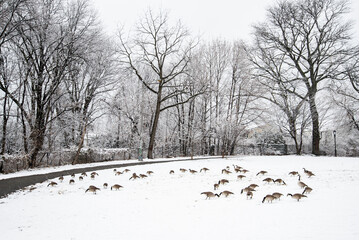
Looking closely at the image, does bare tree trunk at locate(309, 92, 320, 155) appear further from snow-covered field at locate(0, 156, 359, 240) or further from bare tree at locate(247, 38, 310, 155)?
snow-covered field at locate(0, 156, 359, 240)

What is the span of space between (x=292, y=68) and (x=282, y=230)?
2440 cm

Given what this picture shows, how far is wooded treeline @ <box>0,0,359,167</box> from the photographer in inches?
639

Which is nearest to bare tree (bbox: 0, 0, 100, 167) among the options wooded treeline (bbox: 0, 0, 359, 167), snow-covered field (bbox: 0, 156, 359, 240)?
wooded treeline (bbox: 0, 0, 359, 167)

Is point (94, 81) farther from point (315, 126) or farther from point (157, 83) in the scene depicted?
point (315, 126)

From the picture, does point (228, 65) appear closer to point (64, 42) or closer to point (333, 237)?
point (64, 42)

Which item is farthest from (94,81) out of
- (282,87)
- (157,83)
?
(282,87)

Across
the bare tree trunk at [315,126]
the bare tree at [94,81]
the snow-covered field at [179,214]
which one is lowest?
the snow-covered field at [179,214]

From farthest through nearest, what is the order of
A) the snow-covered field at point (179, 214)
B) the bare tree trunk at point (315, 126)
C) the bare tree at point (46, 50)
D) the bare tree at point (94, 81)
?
the bare tree at point (94, 81) < the bare tree trunk at point (315, 126) < the bare tree at point (46, 50) < the snow-covered field at point (179, 214)

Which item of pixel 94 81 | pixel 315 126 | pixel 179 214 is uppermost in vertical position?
pixel 94 81

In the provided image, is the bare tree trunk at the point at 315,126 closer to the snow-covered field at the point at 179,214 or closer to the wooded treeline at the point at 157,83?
the wooded treeline at the point at 157,83

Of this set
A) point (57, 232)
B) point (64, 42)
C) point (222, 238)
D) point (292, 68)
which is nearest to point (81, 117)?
point (64, 42)

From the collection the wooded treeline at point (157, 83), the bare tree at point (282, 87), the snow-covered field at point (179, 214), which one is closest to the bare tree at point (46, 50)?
the wooded treeline at point (157, 83)

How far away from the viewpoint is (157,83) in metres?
24.6

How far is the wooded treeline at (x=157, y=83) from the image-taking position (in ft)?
53.3
